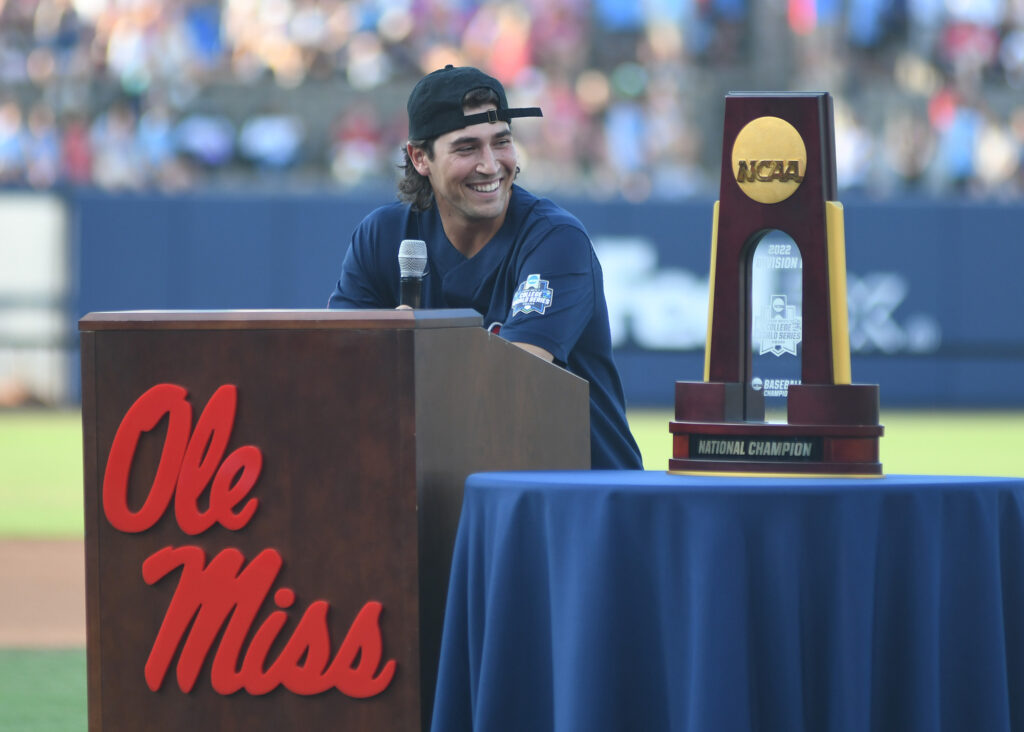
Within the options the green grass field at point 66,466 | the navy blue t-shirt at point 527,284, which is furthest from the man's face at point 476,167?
the green grass field at point 66,466

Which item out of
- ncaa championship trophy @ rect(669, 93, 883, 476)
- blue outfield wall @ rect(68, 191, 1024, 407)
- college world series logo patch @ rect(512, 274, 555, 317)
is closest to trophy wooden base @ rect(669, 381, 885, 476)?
ncaa championship trophy @ rect(669, 93, 883, 476)

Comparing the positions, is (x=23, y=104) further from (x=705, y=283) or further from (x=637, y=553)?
(x=637, y=553)

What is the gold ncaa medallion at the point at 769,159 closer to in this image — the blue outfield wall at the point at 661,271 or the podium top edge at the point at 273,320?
the podium top edge at the point at 273,320

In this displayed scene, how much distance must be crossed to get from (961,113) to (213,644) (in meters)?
16.0

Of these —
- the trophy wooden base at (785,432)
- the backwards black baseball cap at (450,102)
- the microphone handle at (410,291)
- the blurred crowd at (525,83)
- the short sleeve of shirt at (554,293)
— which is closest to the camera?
the trophy wooden base at (785,432)

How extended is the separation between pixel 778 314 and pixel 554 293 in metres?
0.79

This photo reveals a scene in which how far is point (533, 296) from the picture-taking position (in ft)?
12.1

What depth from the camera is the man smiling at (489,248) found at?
3.73m

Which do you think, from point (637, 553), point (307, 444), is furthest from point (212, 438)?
point (637, 553)

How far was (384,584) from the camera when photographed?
2.89 m

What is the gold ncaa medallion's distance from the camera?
294cm

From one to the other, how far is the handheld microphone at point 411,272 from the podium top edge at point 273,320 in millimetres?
221

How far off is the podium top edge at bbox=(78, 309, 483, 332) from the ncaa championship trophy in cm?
51

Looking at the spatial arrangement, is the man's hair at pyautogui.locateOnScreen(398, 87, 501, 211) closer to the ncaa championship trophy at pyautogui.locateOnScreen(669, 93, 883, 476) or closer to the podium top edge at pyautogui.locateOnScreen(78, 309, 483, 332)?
the podium top edge at pyautogui.locateOnScreen(78, 309, 483, 332)
